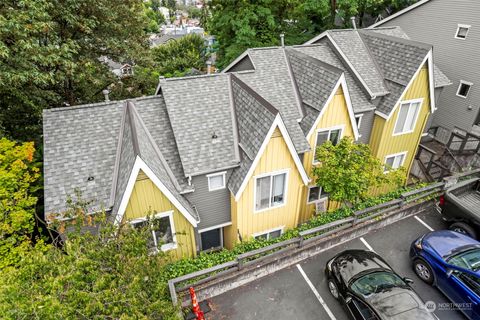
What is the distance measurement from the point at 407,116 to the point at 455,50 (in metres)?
9.38

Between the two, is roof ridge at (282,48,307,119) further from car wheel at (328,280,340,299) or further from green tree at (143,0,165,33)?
green tree at (143,0,165,33)

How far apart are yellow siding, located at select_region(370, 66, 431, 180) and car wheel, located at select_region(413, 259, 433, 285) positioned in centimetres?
796

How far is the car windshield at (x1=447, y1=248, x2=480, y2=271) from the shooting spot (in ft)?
39.2

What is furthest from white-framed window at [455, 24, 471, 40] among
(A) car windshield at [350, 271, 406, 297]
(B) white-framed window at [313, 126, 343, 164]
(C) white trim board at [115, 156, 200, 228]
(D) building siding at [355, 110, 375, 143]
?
(C) white trim board at [115, 156, 200, 228]

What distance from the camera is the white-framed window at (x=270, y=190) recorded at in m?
14.7

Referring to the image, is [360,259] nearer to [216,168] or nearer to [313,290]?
[313,290]

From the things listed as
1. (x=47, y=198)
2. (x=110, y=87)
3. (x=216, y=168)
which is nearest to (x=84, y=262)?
(x=47, y=198)

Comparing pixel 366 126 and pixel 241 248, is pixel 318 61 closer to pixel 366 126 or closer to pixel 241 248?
pixel 366 126

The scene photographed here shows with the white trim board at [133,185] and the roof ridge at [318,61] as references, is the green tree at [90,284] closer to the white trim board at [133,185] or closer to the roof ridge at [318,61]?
the white trim board at [133,185]

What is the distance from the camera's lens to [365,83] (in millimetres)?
18641

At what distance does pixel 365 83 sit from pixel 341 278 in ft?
41.6

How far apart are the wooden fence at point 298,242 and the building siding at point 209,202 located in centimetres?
299

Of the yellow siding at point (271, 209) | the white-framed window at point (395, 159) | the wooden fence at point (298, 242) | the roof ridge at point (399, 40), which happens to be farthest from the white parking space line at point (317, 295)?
the roof ridge at point (399, 40)

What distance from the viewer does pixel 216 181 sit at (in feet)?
48.7
